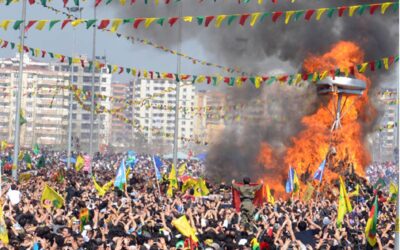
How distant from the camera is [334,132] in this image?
143 feet

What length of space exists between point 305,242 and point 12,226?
18.1ft

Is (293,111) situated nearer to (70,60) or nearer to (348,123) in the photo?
(348,123)

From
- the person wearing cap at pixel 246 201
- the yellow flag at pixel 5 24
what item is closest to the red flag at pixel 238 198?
the person wearing cap at pixel 246 201

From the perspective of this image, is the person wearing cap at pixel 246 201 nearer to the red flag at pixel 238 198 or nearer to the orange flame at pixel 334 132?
the red flag at pixel 238 198

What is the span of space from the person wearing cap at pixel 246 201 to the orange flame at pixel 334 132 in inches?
753

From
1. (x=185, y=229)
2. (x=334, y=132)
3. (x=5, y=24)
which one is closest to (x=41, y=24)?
(x=5, y=24)

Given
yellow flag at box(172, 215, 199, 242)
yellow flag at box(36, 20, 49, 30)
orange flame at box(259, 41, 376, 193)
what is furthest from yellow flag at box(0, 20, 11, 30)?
orange flame at box(259, 41, 376, 193)

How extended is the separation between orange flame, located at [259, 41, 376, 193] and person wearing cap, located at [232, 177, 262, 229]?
62.8ft

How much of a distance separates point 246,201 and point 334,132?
21061 millimetres

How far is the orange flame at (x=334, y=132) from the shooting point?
43250mm

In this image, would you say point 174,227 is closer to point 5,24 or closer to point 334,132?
point 5,24

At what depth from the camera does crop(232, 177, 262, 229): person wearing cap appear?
74.5 ft

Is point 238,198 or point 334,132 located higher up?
point 334,132

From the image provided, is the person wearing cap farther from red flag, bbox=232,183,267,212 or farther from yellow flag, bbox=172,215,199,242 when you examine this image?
yellow flag, bbox=172,215,199,242
